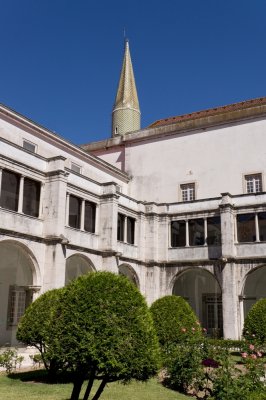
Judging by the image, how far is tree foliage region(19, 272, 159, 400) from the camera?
736 cm

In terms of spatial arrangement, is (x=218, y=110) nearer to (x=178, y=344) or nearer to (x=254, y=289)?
(x=254, y=289)

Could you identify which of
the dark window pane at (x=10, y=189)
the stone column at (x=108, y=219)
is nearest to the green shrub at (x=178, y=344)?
the stone column at (x=108, y=219)

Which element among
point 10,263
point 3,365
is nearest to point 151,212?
point 10,263

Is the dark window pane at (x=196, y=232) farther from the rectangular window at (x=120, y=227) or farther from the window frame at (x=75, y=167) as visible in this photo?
the window frame at (x=75, y=167)

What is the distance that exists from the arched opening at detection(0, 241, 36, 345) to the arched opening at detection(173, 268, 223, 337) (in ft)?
34.2

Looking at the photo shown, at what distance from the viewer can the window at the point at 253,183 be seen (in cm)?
2650

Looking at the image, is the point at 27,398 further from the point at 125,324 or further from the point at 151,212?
the point at 151,212

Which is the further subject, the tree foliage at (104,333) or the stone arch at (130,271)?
the stone arch at (130,271)

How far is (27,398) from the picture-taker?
370 inches

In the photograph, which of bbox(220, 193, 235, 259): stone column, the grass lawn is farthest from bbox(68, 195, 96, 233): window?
the grass lawn

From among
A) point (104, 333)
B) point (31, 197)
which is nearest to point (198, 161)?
point (31, 197)

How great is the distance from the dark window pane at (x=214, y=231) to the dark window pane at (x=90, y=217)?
6.99 m

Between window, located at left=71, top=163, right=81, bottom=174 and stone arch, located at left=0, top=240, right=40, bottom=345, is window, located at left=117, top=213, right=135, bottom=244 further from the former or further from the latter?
stone arch, located at left=0, top=240, right=40, bottom=345

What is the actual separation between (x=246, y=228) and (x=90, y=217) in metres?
8.76
